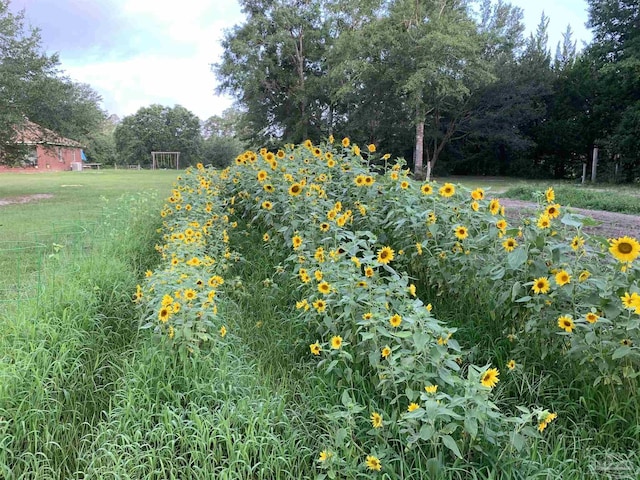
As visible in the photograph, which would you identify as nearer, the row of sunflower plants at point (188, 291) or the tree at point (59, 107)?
the row of sunflower plants at point (188, 291)

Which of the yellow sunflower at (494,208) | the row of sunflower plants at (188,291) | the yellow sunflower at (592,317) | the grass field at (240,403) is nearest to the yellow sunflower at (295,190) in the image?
the row of sunflower plants at (188,291)

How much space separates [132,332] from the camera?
2.21 m

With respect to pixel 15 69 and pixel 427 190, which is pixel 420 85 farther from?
pixel 427 190

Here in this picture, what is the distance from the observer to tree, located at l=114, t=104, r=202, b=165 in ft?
117

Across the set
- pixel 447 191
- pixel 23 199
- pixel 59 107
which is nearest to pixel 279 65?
pixel 59 107

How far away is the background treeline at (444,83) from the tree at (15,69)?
9098mm

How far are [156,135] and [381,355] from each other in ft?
124

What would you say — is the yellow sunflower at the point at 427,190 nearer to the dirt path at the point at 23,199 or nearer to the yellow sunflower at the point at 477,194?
the yellow sunflower at the point at 477,194

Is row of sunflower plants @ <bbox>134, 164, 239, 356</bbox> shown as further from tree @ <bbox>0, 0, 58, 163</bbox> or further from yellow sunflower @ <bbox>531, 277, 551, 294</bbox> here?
tree @ <bbox>0, 0, 58, 163</bbox>

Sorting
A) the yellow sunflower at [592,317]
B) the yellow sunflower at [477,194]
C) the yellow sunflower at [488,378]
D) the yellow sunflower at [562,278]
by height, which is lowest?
the yellow sunflower at [488,378]

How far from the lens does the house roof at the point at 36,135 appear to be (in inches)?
384

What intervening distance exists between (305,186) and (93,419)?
1.65 metres

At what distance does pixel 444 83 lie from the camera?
13.7 m

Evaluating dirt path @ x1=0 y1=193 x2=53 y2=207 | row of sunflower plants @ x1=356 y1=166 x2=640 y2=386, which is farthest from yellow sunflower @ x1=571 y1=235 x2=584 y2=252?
dirt path @ x1=0 y1=193 x2=53 y2=207
